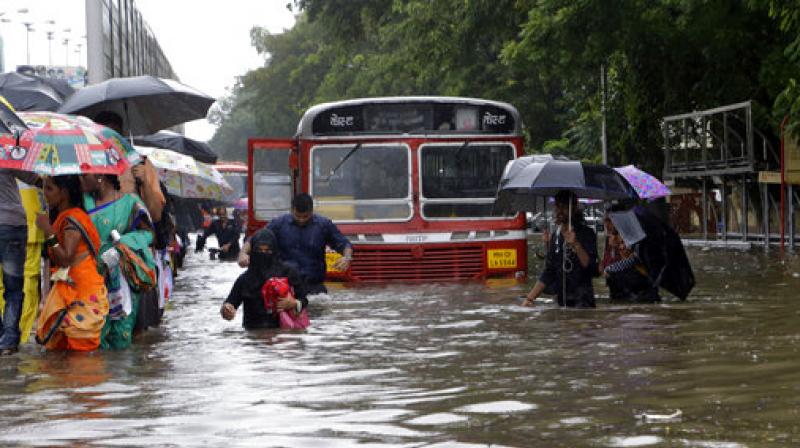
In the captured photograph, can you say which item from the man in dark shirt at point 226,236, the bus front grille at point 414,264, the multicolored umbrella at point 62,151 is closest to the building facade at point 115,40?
the man in dark shirt at point 226,236

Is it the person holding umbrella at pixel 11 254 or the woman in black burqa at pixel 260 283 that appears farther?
the woman in black burqa at pixel 260 283

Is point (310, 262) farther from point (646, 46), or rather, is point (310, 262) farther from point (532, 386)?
point (646, 46)

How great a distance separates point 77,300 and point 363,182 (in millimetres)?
8271

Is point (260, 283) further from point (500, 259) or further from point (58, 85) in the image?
point (500, 259)

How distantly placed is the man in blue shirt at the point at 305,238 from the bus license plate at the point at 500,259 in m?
4.78

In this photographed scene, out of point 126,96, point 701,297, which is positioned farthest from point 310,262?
point 701,297

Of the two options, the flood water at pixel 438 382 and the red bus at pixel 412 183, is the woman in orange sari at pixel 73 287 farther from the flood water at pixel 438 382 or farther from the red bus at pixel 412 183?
the red bus at pixel 412 183

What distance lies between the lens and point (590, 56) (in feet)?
86.6

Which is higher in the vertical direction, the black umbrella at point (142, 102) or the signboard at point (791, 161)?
the black umbrella at point (142, 102)

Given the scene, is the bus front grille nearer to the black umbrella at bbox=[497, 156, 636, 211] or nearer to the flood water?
the flood water

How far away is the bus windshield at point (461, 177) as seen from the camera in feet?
62.1

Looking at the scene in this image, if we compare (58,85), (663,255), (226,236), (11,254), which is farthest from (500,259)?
(226,236)

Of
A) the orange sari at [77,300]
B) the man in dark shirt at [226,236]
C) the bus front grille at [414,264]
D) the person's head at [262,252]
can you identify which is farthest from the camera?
the man in dark shirt at [226,236]

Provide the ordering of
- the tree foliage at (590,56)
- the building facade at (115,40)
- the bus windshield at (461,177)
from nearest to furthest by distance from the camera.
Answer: the bus windshield at (461,177), the building facade at (115,40), the tree foliage at (590,56)
